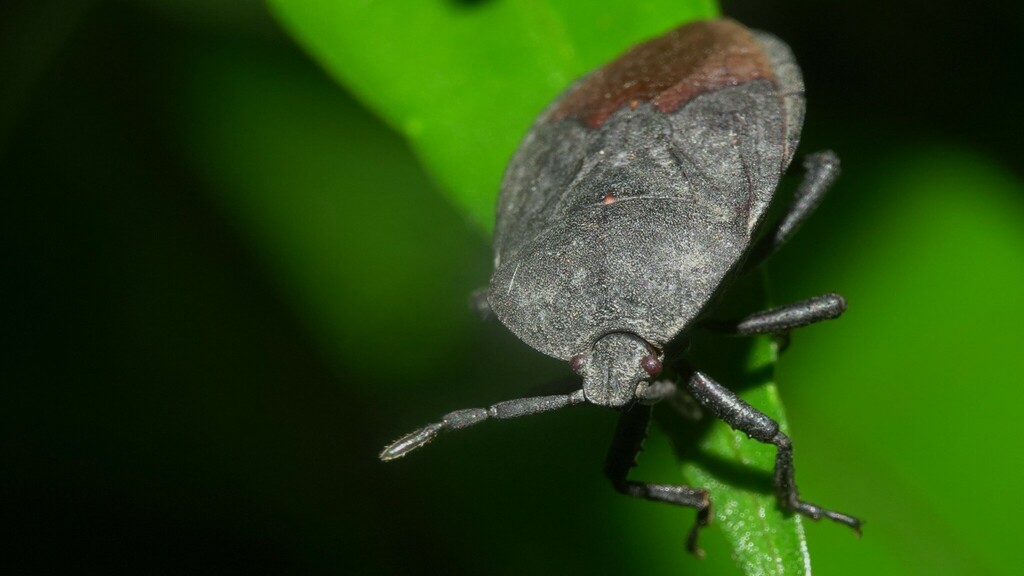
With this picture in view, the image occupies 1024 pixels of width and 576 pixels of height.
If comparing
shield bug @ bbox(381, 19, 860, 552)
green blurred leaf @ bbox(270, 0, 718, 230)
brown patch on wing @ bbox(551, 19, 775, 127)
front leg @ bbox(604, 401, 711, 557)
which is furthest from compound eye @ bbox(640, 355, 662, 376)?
brown patch on wing @ bbox(551, 19, 775, 127)

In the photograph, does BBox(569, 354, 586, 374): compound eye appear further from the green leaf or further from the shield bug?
the green leaf

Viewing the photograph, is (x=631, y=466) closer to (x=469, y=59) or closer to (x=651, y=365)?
(x=651, y=365)

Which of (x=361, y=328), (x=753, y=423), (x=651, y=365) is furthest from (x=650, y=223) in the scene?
(x=361, y=328)

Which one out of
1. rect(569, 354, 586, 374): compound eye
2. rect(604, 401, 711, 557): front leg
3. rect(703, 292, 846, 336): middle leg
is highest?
rect(569, 354, 586, 374): compound eye

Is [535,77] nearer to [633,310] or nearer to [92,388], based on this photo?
[633,310]

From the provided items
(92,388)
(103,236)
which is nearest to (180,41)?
(103,236)

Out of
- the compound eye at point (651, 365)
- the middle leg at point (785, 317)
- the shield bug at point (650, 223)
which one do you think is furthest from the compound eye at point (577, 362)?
the middle leg at point (785, 317)
